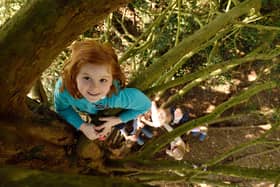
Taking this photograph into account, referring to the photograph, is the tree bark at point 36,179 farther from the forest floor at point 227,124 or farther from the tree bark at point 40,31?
the forest floor at point 227,124

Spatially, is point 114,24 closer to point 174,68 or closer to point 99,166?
point 174,68

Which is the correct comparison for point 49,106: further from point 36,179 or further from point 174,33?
point 174,33

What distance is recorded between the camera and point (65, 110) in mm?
1384

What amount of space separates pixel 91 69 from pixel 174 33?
1.79 m

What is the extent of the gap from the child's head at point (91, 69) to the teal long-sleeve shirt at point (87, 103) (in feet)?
0.36

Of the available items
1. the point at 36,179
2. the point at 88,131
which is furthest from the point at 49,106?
the point at 36,179

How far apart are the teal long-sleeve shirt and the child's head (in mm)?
111

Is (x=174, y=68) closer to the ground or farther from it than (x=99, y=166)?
farther from it

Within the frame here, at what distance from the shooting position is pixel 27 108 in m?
1.19

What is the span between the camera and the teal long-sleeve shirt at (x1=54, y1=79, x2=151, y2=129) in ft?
4.42

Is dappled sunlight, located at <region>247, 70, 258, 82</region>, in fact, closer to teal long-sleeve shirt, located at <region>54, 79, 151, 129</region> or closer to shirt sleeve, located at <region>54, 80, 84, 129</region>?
teal long-sleeve shirt, located at <region>54, 79, 151, 129</region>

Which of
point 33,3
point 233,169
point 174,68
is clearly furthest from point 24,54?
point 174,68

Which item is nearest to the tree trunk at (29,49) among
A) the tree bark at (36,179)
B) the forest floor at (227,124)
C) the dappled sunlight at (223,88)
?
the tree bark at (36,179)

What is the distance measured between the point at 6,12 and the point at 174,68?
0.89 meters
